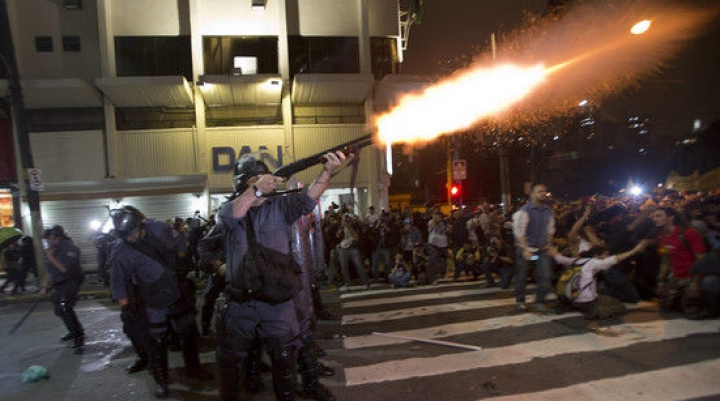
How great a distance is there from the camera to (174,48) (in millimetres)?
18922

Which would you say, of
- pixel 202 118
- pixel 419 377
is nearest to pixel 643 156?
pixel 202 118

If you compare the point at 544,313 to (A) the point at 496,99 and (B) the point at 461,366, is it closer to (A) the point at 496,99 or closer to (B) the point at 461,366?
(B) the point at 461,366

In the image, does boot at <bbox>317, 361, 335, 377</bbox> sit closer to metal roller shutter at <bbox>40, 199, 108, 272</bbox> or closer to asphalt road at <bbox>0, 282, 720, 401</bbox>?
asphalt road at <bbox>0, 282, 720, 401</bbox>

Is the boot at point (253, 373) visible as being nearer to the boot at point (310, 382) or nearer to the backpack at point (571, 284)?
the boot at point (310, 382)

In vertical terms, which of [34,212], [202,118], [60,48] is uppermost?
[60,48]

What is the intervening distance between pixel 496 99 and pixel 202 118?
1349 cm

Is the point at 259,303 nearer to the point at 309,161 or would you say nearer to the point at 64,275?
the point at 309,161

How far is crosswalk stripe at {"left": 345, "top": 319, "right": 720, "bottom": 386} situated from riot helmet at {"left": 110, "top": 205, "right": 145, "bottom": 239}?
281 centimetres

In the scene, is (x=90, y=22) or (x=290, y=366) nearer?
(x=290, y=366)

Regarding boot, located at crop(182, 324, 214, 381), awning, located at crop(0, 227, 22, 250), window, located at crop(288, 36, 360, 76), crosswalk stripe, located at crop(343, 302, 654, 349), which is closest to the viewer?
boot, located at crop(182, 324, 214, 381)

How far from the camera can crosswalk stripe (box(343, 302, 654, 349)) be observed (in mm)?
6125

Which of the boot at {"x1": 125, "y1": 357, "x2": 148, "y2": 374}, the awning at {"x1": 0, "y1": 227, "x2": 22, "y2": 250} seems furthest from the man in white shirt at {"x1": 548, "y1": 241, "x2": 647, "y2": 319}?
the awning at {"x1": 0, "y1": 227, "x2": 22, "y2": 250}

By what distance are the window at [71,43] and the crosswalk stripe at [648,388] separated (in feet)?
67.1

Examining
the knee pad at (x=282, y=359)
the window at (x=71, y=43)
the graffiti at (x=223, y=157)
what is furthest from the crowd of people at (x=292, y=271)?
the window at (x=71, y=43)
